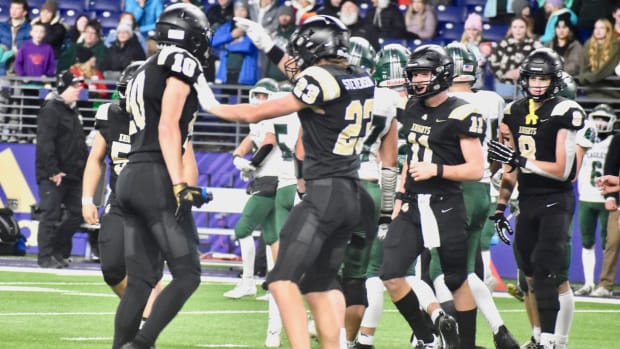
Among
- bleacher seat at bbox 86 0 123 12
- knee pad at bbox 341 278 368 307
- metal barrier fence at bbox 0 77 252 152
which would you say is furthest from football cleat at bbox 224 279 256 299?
bleacher seat at bbox 86 0 123 12

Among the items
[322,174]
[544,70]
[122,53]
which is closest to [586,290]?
[544,70]

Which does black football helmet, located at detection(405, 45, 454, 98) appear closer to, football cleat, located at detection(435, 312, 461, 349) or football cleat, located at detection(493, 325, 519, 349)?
football cleat, located at detection(435, 312, 461, 349)

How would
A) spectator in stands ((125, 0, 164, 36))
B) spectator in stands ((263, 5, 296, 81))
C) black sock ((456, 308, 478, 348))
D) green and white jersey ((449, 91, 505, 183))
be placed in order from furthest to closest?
spectator in stands ((125, 0, 164, 36)), spectator in stands ((263, 5, 296, 81)), green and white jersey ((449, 91, 505, 183)), black sock ((456, 308, 478, 348))

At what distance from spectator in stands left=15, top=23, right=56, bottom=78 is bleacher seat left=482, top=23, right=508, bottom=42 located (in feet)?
19.6

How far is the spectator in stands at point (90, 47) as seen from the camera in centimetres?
1762

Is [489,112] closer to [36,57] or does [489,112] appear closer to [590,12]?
[590,12]

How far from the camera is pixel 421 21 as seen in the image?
56.7 ft

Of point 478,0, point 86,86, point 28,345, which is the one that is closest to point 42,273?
point 86,86

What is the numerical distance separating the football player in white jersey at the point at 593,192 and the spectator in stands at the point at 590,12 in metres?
1.86

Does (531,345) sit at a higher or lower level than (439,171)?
lower

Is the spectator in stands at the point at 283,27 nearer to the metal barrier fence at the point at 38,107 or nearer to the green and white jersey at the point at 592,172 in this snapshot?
the metal barrier fence at the point at 38,107

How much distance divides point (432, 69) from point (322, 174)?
153 centimetres

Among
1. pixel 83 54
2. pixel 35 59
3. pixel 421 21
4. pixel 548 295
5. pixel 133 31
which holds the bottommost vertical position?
pixel 548 295

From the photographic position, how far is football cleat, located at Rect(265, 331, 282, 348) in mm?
8836
